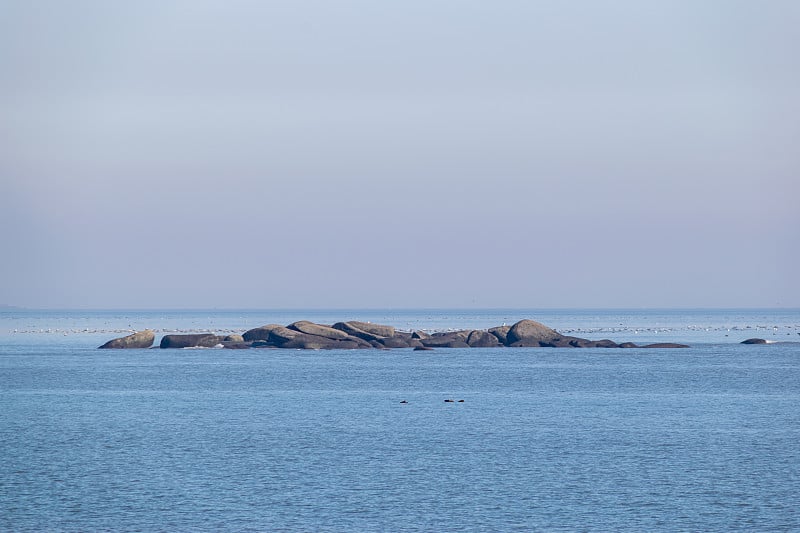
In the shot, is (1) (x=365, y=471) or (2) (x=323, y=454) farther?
(2) (x=323, y=454)

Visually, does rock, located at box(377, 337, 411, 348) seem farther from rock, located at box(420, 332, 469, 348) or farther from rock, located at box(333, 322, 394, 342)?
rock, located at box(420, 332, 469, 348)

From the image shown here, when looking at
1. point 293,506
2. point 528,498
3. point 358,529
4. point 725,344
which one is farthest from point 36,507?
point 725,344

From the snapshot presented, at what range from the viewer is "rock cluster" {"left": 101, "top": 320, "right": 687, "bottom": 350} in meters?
119

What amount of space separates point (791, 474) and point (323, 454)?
18.0 metres

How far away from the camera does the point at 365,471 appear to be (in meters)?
37.6

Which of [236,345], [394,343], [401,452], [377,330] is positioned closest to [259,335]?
[236,345]

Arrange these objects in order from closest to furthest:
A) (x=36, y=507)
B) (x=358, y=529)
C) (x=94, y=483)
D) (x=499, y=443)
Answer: (x=358, y=529)
(x=36, y=507)
(x=94, y=483)
(x=499, y=443)

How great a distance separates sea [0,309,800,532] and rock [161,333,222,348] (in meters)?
41.0

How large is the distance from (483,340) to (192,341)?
3620 cm

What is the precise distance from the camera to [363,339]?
12194 cm

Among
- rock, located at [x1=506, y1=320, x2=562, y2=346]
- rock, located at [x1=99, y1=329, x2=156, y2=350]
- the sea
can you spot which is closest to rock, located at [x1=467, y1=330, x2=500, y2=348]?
rock, located at [x1=506, y1=320, x2=562, y2=346]

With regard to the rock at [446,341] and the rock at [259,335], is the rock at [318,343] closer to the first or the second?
the rock at [259,335]

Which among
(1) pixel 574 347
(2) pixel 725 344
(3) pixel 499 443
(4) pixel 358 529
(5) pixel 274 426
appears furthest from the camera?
(2) pixel 725 344

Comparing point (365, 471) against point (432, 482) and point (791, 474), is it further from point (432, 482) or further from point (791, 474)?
point (791, 474)
